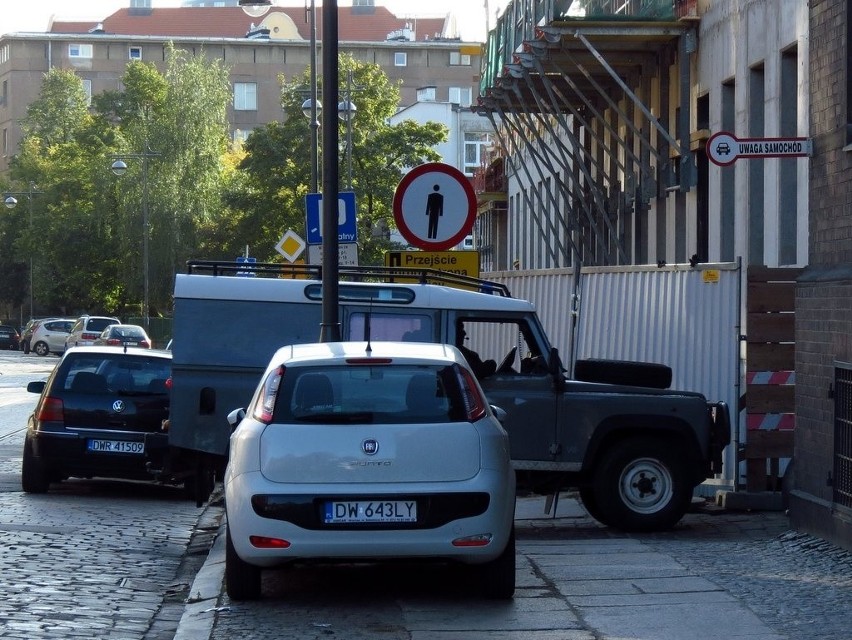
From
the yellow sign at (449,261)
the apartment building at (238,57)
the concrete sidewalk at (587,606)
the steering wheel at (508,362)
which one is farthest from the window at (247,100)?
the concrete sidewalk at (587,606)

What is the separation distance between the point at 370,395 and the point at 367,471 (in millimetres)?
456

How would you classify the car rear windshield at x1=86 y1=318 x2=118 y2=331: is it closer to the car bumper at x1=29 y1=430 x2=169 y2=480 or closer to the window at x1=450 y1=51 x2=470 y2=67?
the car bumper at x1=29 y1=430 x2=169 y2=480

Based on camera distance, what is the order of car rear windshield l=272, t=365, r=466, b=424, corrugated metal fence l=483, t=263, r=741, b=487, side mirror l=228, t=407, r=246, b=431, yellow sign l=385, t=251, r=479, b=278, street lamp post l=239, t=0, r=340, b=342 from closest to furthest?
1. car rear windshield l=272, t=365, r=466, b=424
2. side mirror l=228, t=407, r=246, b=431
3. street lamp post l=239, t=0, r=340, b=342
4. corrugated metal fence l=483, t=263, r=741, b=487
5. yellow sign l=385, t=251, r=479, b=278

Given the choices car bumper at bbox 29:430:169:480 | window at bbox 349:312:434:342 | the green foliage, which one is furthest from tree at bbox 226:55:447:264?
window at bbox 349:312:434:342

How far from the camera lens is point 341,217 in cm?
2066

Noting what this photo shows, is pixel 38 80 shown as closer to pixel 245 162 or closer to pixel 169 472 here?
pixel 245 162

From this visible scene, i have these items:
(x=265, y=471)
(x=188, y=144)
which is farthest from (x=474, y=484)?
(x=188, y=144)

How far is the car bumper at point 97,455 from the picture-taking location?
14.9 m

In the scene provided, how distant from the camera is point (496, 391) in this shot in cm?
1194

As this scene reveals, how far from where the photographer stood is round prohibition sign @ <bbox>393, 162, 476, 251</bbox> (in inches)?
529

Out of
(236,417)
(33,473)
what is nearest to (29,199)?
(33,473)

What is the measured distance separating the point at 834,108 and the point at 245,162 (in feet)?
170

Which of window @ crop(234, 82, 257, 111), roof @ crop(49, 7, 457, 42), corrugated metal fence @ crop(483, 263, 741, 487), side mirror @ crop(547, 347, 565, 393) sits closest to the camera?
side mirror @ crop(547, 347, 565, 393)

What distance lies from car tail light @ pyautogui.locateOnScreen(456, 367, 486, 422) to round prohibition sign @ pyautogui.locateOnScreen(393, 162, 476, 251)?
4.71 metres
